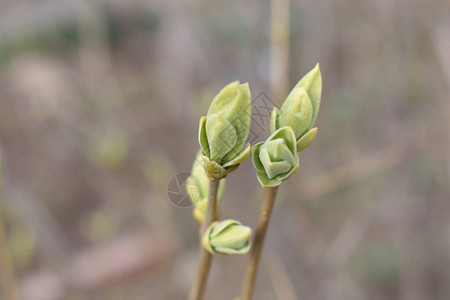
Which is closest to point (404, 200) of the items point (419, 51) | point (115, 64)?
point (419, 51)

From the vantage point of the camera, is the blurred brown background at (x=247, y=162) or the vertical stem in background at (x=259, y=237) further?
the blurred brown background at (x=247, y=162)

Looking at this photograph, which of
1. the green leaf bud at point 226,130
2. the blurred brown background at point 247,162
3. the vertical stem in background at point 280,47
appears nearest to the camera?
the green leaf bud at point 226,130

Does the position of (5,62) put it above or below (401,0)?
below

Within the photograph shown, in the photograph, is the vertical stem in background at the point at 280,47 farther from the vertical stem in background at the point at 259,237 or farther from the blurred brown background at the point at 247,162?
the vertical stem in background at the point at 259,237

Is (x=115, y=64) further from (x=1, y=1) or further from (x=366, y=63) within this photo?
(x=366, y=63)

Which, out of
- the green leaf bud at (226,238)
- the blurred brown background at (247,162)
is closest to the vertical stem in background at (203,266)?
the green leaf bud at (226,238)

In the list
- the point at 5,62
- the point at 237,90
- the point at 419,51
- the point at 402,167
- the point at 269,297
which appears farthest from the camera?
the point at 5,62

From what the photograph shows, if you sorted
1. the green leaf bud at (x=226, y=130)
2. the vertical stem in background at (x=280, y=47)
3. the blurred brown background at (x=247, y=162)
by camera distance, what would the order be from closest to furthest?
the green leaf bud at (x=226, y=130) < the vertical stem in background at (x=280, y=47) < the blurred brown background at (x=247, y=162)

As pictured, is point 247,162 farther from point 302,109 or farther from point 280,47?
point 302,109
